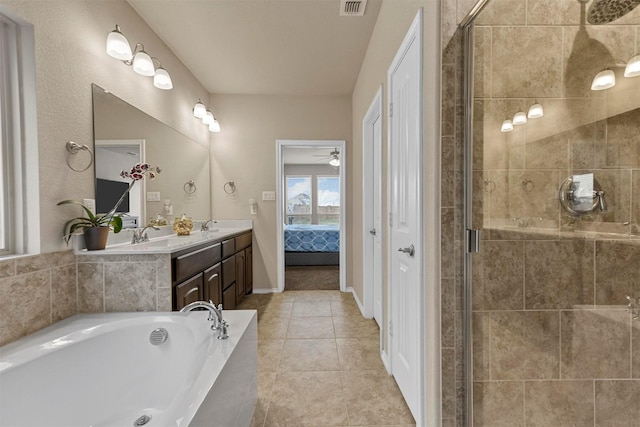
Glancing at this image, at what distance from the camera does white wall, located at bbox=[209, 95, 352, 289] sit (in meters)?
3.86

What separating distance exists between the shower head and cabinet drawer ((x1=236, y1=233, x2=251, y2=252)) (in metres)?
3.05

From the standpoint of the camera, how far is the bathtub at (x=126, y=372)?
108 cm

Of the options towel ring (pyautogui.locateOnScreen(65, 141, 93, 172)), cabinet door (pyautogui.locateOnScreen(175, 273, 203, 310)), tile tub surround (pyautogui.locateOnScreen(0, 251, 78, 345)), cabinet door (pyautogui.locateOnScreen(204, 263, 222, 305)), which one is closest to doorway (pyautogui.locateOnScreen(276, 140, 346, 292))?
cabinet door (pyautogui.locateOnScreen(204, 263, 222, 305))

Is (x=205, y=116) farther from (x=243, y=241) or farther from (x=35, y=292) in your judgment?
(x=35, y=292)

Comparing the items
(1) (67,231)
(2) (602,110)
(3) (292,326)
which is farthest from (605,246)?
(1) (67,231)

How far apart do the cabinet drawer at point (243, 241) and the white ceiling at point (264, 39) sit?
73.0 inches

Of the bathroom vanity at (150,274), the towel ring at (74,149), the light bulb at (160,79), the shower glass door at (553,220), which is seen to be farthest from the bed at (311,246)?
the shower glass door at (553,220)

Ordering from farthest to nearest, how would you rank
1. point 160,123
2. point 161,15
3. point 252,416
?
1. point 160,123
2. point 161,15
3. point 252,416

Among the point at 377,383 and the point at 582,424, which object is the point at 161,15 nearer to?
the point at 377,383

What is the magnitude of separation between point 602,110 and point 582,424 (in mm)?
1264

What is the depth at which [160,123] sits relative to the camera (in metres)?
2.66

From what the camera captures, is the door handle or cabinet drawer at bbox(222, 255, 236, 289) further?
cabinet drawer at bbox(222, 255, 236, 289)

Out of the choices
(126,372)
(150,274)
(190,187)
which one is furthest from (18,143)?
(190,187)

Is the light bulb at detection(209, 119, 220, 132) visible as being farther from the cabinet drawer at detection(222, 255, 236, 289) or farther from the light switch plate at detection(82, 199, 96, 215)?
the light switch plate at detection(82, 199, 96, 215)
